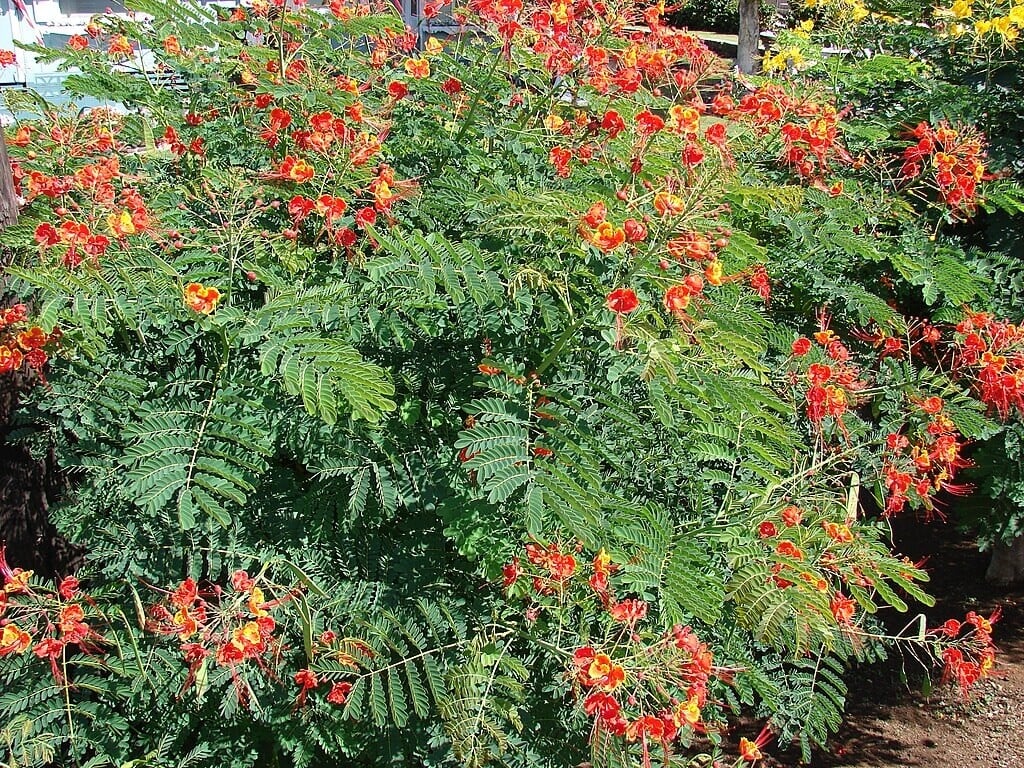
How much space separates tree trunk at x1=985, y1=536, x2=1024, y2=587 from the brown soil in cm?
5

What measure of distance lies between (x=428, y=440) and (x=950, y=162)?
2.00 meters

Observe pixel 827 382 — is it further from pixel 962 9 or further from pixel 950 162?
pixel 962 9

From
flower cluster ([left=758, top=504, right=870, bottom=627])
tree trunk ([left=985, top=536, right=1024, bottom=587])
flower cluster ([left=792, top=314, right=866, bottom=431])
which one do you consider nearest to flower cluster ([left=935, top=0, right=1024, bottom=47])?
flower cluster ([left=792, top=314, right=866, bottom=431])

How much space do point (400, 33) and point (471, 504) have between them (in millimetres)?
1993

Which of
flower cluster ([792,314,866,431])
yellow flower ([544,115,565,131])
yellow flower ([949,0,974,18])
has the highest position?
yellow flower ([949,0,974,18])

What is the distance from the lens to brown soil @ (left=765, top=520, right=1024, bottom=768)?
11.3 ft

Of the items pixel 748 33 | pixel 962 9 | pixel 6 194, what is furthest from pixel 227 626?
pixel 748 33

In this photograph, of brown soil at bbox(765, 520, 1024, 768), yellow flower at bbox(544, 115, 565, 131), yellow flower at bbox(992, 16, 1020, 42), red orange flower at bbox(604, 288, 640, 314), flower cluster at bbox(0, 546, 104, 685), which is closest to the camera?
red orange flower at bbox(604, 288, 640, 314)

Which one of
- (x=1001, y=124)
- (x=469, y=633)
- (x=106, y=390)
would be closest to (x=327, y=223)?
(x=106, y=390)

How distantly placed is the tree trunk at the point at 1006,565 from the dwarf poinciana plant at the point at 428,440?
5.45 ft

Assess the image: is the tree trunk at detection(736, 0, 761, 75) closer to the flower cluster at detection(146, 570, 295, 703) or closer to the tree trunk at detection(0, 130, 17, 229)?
A: the tree trunk at detection(0, 130, 17, 229)

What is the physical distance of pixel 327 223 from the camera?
2285 millimetres

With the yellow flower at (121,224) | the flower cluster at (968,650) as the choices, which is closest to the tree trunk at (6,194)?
the yellow flower at (121,224)

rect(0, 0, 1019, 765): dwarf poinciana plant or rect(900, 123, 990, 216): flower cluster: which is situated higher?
rect(900, 123, 990, 216): flower cluster
